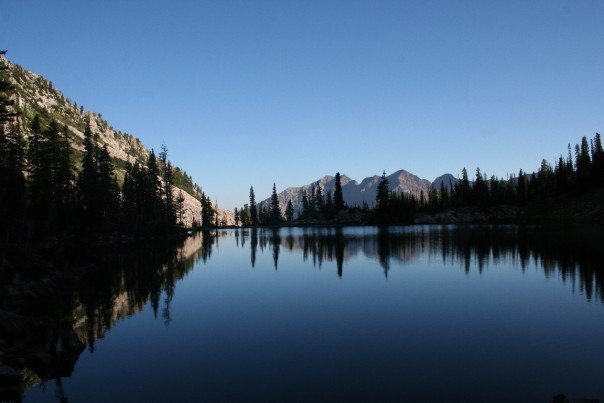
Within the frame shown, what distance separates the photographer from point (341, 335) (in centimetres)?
1903

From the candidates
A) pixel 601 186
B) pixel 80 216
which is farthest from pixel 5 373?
pixel 601 186

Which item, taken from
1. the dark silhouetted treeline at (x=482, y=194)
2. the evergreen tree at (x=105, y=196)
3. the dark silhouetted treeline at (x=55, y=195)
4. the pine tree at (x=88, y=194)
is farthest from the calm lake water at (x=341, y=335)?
the dark silhouetted treeline at (x=482, y=194)

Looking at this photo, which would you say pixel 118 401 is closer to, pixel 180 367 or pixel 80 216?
pixel 180 367

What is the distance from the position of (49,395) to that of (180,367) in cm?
429

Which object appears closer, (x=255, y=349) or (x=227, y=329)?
(x=255, y=349)

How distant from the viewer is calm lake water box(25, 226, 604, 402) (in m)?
→ 13.3

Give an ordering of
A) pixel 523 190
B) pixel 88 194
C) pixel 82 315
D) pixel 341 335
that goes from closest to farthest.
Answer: pixel 341 335 → pixel 82 315 → pixel 88 194 → pixel 523 190

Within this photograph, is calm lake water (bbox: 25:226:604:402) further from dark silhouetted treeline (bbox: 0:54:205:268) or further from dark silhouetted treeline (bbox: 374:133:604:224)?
dark silhouetted treeline (bbox: 374:133:604:224)

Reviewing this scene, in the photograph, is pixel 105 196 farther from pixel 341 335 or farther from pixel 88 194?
pixel 341 335

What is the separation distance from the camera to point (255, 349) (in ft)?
57.1

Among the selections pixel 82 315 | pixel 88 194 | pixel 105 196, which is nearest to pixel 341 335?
pixel 82 315

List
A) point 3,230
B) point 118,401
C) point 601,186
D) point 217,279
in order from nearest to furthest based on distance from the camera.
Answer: point 118,401 < point 3,230 < point 217,279 < point 601,186

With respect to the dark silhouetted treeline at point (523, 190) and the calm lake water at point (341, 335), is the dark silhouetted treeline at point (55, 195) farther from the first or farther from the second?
the dark silhouetted treeline at point (523, 190)

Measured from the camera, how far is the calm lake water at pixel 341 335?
43.8 feet
